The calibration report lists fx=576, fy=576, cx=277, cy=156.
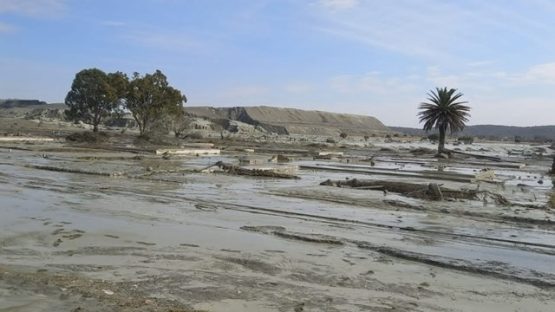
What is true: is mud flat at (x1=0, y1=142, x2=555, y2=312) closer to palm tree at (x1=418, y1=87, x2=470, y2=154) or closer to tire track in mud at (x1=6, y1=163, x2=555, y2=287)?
tire track in mud at (x1=6, y1=163, x2=555, y2=287)

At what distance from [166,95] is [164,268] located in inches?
2089

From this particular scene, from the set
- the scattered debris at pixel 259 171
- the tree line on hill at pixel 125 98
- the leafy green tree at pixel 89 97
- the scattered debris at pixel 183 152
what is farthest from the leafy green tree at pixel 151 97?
the scattered debris at pixel 259 171

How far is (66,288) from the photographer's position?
22.3 ft

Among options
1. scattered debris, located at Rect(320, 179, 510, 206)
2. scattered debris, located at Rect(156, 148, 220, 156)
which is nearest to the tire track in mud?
scattered debris, located at Rect(320, 179, 510, 206)

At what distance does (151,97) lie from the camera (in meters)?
58.9

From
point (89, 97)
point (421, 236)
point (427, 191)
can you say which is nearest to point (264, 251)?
point (421, 236)

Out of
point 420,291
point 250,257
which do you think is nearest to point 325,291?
point 420,291

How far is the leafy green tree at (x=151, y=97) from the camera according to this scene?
58.5 metres

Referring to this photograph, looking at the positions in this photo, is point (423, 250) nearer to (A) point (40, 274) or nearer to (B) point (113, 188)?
(A) point (40, 274)

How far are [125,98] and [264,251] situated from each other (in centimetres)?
5382

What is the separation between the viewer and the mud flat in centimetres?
698

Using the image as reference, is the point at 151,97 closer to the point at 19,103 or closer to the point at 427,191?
the point at 427,191

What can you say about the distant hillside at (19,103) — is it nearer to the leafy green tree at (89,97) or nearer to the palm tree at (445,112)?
the leafy green tree at (89,97)

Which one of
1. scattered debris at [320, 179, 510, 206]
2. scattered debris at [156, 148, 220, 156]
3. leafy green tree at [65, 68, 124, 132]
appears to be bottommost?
scattered debris at [156, 148, 220, 156]
